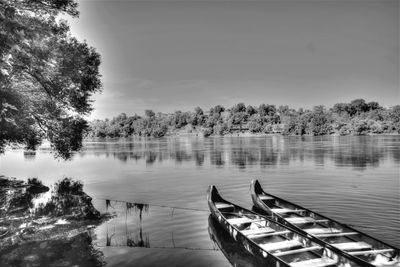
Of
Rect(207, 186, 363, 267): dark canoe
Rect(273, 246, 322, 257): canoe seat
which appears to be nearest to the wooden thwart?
Rect(207, 186, 363, 267): dark canoe

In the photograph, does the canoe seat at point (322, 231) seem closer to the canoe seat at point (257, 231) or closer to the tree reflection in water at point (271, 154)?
the canoe seat at point (257, 231)

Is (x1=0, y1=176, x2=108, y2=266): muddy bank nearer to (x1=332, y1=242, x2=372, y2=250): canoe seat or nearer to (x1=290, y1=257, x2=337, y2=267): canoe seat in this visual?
(x1=290, y1=257, x2=337, y2=267): canoe seat

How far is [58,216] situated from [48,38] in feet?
53.1

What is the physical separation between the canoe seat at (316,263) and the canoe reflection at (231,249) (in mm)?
2367

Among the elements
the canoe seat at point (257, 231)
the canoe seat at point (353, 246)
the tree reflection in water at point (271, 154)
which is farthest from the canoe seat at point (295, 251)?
the tree reflection in water at point (271, 154)

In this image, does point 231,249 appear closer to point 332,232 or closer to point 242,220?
point 242,220

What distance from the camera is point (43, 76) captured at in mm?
31391

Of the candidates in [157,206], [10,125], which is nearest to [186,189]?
[157,206]

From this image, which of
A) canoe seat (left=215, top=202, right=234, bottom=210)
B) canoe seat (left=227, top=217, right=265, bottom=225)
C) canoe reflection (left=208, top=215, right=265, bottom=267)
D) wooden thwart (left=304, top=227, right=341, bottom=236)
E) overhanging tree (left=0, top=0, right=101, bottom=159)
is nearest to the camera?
canoe reflection (left=208, top=215, right=265, bottom=267)

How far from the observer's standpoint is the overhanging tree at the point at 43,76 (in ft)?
88.8

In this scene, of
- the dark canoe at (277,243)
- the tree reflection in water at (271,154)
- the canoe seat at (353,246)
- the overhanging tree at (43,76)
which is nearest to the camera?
the dark canoe at (277,243)

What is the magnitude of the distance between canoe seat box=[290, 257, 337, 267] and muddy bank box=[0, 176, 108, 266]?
8383mm

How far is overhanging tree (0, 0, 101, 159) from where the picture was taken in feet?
88.8

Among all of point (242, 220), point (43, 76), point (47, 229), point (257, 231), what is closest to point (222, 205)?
point (242, 220)
